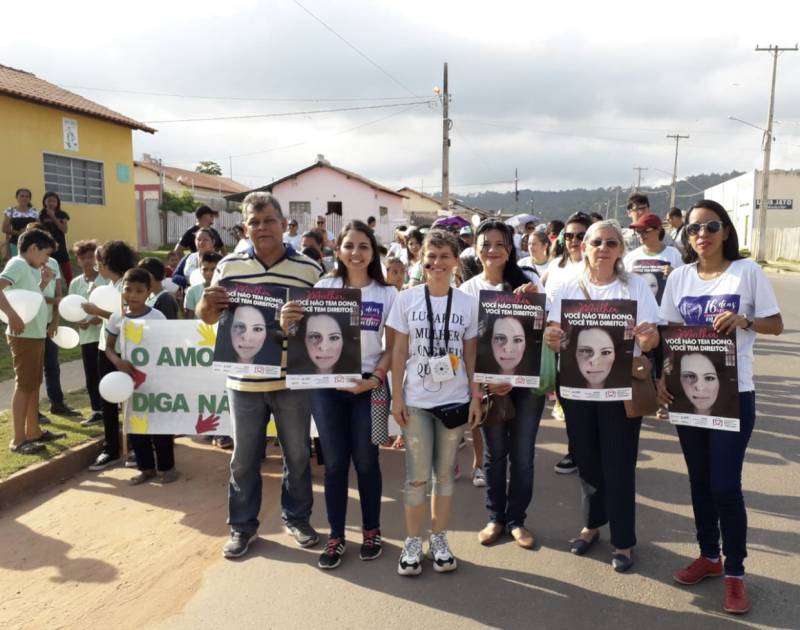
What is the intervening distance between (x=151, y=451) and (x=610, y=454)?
3.76m

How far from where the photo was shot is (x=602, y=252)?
361cm

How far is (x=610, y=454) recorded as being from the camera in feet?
12.0

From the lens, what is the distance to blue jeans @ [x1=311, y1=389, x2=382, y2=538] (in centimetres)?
378

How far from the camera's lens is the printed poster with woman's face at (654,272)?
21.5 ft

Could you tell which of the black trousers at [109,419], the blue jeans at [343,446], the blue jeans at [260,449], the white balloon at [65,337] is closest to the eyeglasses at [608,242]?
the blue jeans at [343,446]

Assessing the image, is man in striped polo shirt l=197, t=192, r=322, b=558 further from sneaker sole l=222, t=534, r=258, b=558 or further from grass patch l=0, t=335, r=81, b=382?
grass patch l=0, t=335, r=81, b=382

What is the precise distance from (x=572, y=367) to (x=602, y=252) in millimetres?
668

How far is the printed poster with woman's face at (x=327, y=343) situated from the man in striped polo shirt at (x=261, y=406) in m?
0.28

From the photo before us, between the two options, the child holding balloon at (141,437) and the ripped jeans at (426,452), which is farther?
the child holding balloon at (141,437)

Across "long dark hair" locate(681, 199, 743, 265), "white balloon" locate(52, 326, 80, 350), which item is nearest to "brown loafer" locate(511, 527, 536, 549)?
"long dark hair" locate(681, 199, 743, 265)

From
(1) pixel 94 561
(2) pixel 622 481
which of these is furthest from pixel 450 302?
(1) pixel 94 561

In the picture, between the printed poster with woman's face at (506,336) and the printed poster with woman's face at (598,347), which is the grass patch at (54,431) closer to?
the printed poster with woman's face at (506,336)

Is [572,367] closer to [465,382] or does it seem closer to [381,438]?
[465,382]

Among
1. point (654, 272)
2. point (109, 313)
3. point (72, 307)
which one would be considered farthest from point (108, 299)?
point (654, 272)
